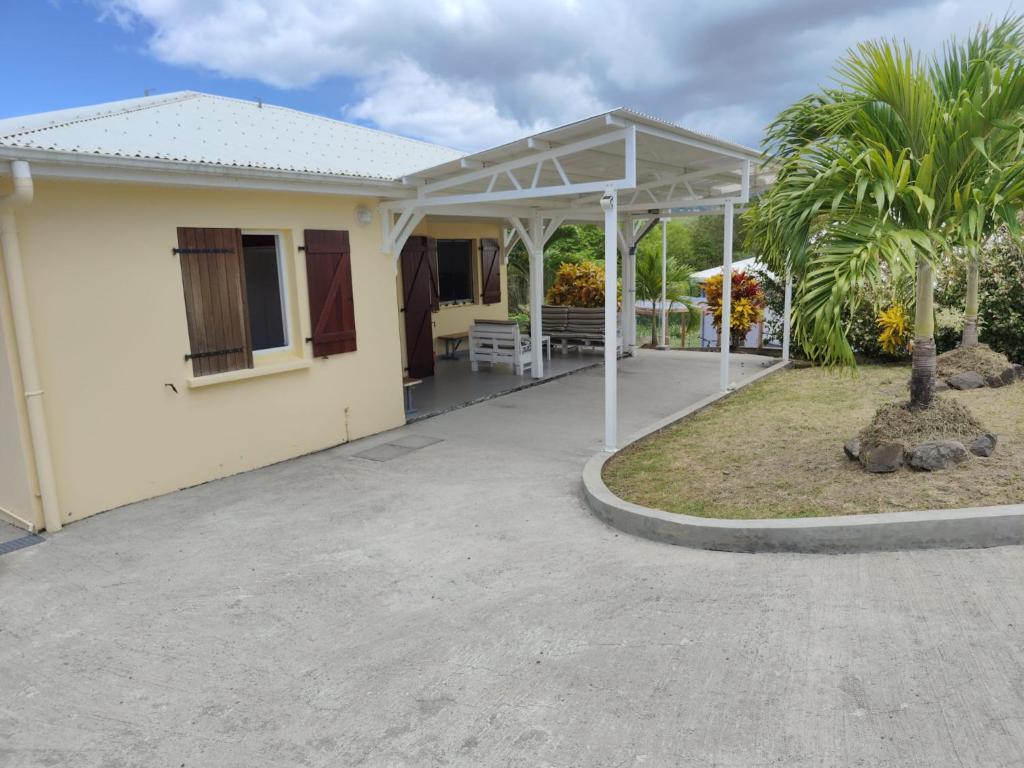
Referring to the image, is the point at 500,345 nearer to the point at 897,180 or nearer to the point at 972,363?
the point at 972,363

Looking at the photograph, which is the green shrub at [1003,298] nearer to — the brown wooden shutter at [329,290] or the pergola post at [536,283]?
the pergola post at [536,283]

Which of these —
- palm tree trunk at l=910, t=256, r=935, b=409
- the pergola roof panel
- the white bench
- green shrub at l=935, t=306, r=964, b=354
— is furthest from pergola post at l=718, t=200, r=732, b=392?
palm tree trunk at l=910, t=256, r=935, b=409

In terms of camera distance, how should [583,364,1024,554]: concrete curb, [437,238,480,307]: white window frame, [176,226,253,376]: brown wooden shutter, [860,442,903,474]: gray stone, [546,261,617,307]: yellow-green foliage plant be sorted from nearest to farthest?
[583,364,1024,554]: concrete curb, [860,442,903,474]: gray stone, [176,226,253,376]: brown wooden shutter, [437,238,480,307]: white window frame, [546,261,617,307]: yellow-green foliage plant

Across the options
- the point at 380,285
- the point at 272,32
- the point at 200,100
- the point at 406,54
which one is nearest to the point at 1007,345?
the point at 380,285

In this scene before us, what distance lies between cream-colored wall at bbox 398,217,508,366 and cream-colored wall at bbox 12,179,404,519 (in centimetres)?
522

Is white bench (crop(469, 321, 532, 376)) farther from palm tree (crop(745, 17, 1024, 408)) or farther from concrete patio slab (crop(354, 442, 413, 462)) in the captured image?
palm tree (crop(745, 17, 1024, 408))

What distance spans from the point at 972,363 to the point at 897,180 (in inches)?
209

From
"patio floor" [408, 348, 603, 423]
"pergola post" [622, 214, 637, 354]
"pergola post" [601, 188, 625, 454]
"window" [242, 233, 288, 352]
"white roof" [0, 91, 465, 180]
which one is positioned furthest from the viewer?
"pergola post" [622, 214, 637, 354]

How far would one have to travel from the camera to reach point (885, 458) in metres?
4.99

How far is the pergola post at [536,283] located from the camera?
1080 cm

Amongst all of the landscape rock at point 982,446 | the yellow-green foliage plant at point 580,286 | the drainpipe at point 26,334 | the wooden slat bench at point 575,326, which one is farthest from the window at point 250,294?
the yellow-green foliage plant at point 580,286

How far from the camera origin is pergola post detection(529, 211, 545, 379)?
425 inches

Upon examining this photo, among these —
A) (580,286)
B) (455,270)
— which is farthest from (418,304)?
(580,286)

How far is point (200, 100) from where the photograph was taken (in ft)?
27.2
